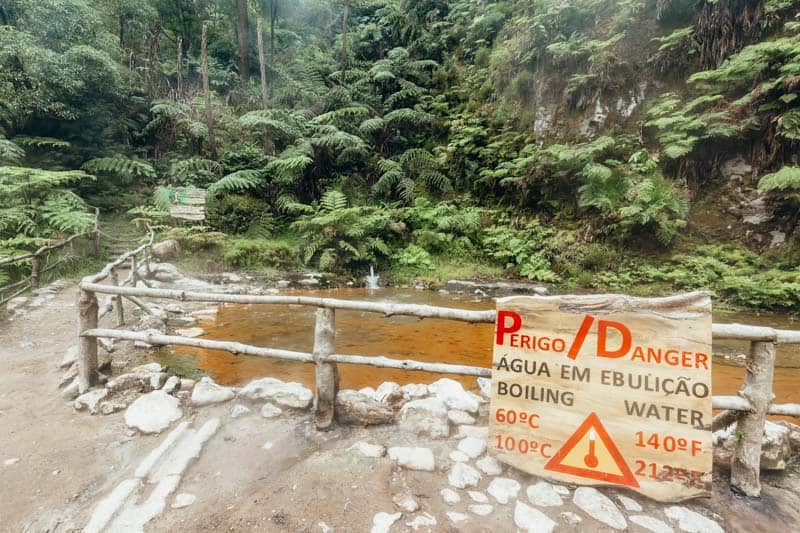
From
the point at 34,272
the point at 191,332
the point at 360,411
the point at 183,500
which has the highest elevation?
the point at 34,272

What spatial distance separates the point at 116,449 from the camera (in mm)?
2117

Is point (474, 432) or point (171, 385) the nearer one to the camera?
point (474, 432)

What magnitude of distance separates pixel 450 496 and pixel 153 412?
6.71 feet

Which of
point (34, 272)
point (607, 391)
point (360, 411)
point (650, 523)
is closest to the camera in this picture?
point (650, 523)

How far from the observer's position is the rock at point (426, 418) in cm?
225

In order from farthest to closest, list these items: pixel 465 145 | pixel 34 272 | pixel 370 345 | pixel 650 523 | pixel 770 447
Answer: pixel 465 145 → pixel 34 272 → pixel 370 345 → pixel 770 447 → pixel 650 523

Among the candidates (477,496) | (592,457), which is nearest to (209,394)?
(477,496)

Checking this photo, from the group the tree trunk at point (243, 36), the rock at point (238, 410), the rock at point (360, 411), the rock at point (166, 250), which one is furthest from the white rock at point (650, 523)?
the tree trunk at point (243, 36)

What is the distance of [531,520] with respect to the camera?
160 cm

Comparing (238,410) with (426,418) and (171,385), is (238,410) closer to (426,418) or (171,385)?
(171,385)

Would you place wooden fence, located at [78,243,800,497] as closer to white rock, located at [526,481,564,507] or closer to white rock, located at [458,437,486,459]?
white rock, located at [458,437,486,459]

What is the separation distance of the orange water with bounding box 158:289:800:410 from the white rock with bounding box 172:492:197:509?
1841mm

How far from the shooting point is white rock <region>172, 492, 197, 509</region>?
5.53ft

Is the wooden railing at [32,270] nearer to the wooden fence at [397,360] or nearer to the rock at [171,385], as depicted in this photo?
the wooden fence at [397,360]
